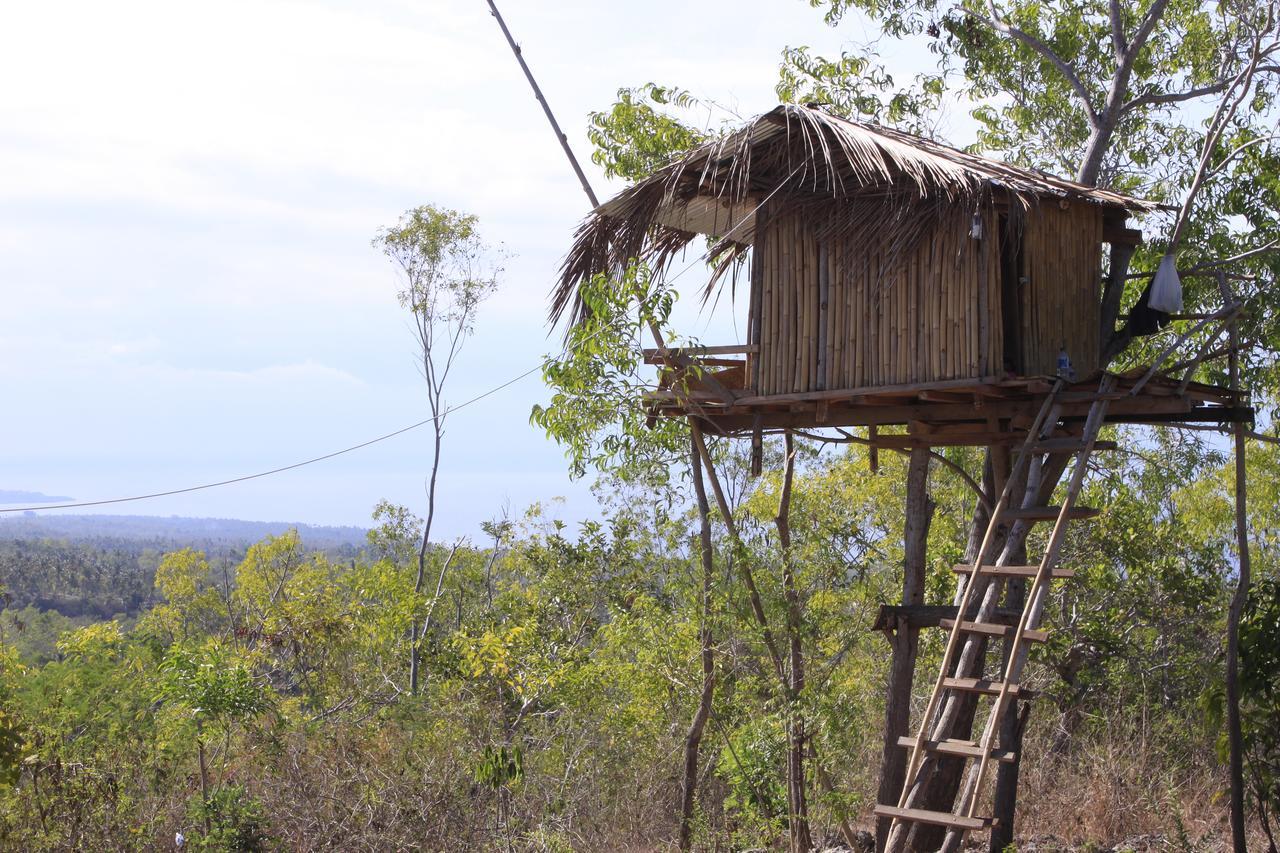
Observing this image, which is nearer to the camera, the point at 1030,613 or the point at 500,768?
the point at 1030,613

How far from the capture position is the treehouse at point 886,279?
7.64 metres

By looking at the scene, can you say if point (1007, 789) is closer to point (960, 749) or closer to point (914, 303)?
point (960, 749)

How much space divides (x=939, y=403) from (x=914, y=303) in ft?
2.76

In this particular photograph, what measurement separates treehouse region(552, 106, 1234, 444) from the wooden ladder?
363 mm

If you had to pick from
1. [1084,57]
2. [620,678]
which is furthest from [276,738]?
[1084,57]

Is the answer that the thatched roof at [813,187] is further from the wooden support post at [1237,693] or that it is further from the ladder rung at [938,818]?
the ladder rung at [938,818]

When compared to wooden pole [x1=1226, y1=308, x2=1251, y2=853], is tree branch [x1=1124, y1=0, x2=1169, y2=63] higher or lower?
higher

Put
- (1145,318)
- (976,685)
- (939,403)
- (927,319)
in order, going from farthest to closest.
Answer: (1145,318) < (939,403) < (927,319) < (976,685)

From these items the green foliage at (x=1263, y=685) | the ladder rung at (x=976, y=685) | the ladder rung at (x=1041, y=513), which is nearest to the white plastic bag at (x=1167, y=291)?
the ladder rung at (x=1041, y=513)

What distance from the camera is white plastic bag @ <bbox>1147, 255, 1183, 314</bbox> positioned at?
26.8 ft

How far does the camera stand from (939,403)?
8.34m

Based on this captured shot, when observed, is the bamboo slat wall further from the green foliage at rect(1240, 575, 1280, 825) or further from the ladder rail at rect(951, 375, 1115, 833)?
the green foliage at rect(1240, 575, 1280, 825)

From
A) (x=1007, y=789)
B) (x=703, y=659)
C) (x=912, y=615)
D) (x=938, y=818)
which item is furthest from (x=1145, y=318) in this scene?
(x=703, y=659)

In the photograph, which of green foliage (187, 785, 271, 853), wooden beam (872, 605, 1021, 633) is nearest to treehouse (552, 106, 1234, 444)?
wooden beam (872, 605, 1021, 633)
